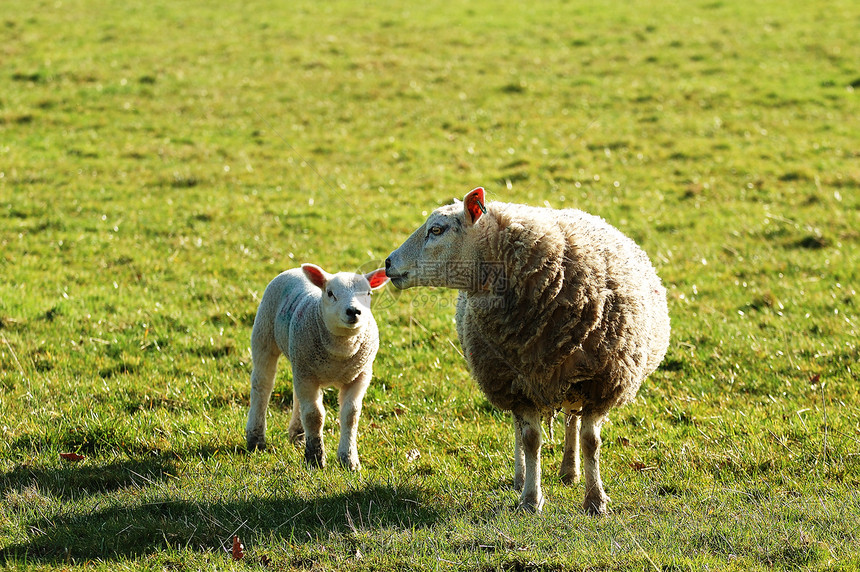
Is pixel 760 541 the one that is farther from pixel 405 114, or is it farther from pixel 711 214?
pixel 405 114

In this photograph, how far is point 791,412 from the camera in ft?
21.3

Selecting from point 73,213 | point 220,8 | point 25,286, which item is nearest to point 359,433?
point 25,286

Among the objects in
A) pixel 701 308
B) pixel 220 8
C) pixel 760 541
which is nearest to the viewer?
pixel 760 541

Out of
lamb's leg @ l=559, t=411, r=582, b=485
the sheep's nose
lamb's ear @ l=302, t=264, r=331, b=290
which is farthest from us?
lamb's ear @ l=302, t=264, r=331, b=290

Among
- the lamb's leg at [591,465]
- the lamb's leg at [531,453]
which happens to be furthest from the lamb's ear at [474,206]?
the lamb's leg at [591,465]

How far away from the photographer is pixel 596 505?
5.10 meters

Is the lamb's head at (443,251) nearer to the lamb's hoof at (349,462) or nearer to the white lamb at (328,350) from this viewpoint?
the white lamb at (328,350)

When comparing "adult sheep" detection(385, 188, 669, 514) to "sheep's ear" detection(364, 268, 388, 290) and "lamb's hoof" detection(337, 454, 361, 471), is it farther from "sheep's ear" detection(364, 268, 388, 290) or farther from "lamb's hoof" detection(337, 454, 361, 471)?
"lamb's hoof" detection(337, 454, 361, 471)

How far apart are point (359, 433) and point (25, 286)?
4971 mm

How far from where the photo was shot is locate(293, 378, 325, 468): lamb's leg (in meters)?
5.86

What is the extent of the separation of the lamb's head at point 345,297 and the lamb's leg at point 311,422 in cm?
50

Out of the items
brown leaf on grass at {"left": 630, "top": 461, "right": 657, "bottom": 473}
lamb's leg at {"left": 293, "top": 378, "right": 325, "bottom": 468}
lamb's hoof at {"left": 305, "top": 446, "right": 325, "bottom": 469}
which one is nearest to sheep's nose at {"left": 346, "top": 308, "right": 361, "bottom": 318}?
lamb's leg at {"left": 293, "top": 378, "right": 325, "bottom": 468}

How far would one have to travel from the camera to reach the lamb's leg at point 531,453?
5156mm

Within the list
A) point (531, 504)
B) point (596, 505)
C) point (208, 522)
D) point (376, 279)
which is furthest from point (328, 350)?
point (596, 505)
